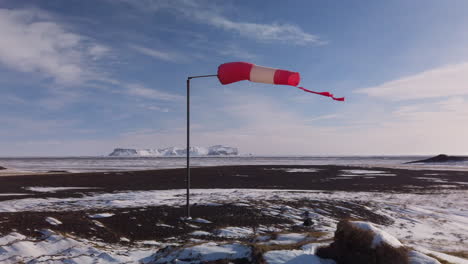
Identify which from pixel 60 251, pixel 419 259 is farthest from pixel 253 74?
pixel 60 251

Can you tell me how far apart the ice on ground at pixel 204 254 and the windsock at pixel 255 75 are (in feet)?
13.1

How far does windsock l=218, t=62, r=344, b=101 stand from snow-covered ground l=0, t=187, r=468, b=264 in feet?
12.1

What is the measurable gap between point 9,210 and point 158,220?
727cm

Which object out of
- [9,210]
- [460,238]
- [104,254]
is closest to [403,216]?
[460,238]

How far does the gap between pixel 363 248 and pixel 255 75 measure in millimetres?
4446

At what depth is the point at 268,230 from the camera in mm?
10695

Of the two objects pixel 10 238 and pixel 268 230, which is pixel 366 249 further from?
pixel 10 238

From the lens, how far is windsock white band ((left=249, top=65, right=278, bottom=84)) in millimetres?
7000

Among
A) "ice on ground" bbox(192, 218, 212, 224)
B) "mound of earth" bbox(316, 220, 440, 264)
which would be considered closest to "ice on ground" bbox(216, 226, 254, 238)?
"ice on ground" bbox(192, 218, 212, 224)

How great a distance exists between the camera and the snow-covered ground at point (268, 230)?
7.13 meters

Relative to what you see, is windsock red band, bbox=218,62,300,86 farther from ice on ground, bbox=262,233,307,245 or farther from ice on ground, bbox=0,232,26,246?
ice on ground, bbox=0,232,26,246

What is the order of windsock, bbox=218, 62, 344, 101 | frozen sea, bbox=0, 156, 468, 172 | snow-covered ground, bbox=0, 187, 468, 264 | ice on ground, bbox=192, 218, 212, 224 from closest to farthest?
windsock, bbox=218, 62, 344, 101, snow-covered ground, bbox=0, 187, 468, 264, ice on ground, bbox=192, 218, 212, 224, frozen sea, bbox=0, 156, 468, 172

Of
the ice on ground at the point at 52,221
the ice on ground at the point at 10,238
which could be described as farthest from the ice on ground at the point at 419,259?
the ice on ground at the point at 52,221

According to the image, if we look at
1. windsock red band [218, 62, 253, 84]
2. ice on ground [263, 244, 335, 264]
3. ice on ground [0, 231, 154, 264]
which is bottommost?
ice on ground [0, 231, 154, 264]
